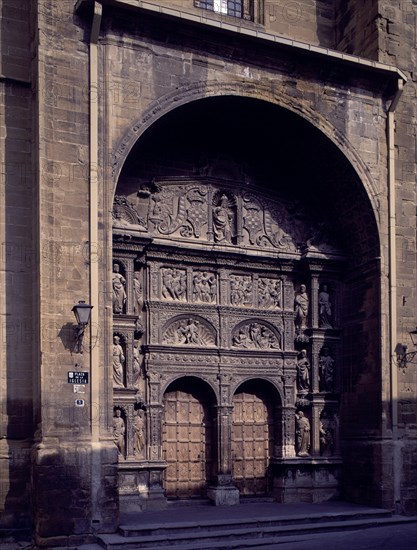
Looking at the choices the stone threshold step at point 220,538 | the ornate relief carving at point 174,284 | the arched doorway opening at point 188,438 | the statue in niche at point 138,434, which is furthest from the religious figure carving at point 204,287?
the stone threshold step at point 220,538

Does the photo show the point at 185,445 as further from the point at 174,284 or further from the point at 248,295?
the point at 248,295

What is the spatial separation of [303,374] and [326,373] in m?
0.50

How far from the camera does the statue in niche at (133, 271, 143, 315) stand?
15180 millimetres

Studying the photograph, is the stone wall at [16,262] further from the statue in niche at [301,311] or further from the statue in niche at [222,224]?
the statue in niche at [301,311]

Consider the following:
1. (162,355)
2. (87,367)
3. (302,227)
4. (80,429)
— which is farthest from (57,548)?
(302,227)

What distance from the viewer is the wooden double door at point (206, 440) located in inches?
613

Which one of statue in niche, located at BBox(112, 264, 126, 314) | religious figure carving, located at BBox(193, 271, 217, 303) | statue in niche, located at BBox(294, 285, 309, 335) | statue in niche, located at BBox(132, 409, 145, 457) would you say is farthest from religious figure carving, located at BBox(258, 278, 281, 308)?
statue in niche, located at BBox(132, 409, 145, 457)

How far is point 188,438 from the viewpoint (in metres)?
15.8

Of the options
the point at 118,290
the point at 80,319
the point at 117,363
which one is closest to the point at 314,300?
the point at 118,290

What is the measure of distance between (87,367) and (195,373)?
127 inches

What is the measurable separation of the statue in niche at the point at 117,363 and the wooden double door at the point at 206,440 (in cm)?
132

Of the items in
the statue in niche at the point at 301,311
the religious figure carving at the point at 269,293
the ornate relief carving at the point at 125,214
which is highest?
the ornate relief carving at the point at 125,214

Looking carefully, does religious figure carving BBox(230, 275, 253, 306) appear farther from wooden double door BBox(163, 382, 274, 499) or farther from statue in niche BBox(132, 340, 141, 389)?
statue in niche BBox(132, 340, 141, 389)

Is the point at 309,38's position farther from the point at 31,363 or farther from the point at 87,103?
the point at 31,363
